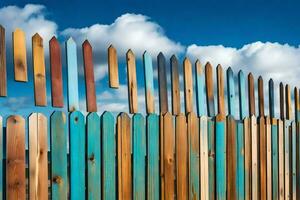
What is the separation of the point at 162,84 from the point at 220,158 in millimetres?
1233

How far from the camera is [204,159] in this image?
5.04 metres

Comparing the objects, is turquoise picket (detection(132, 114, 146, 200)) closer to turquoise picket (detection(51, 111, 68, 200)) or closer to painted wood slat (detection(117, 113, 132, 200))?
painted wood slat (detection(117, 113, 132, 200))

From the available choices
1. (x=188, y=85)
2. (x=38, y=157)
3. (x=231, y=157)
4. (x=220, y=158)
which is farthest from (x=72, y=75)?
(x=231, y=157)

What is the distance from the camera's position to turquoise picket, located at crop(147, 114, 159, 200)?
4.38 m

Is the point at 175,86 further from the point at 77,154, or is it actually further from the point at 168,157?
the point at 77,154

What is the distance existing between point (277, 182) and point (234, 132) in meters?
1.40

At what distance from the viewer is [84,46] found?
3982 mm

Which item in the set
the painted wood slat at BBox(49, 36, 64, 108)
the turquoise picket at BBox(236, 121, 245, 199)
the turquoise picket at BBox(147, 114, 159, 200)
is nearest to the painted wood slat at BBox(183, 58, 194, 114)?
the turquoise picket at BBox(147, 114, 159, 200)

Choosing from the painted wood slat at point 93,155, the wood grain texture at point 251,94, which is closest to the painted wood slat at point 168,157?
the painted wood slat at point 93,155

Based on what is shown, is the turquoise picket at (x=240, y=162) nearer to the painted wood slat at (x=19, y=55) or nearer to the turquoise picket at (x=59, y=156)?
the turquoise picket at (x=59, y=156)

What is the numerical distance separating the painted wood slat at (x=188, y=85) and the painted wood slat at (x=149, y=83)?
1.65ft

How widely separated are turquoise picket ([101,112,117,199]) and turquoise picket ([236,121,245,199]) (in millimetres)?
1976

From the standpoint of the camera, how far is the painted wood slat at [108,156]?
4.01 metres

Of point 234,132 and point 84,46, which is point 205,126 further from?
point 84,46
